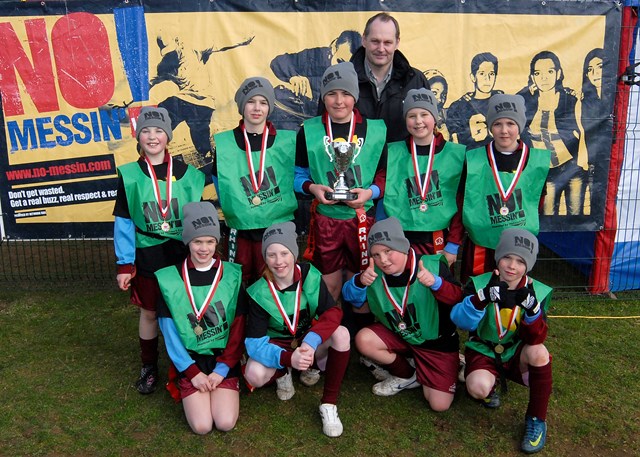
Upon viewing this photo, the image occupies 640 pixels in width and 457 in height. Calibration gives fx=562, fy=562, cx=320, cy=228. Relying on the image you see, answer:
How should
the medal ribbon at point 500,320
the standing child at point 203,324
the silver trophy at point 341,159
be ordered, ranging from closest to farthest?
the medal ribbon at point 500,320 < the standing child at point 203,324 < the silver trophy at point 341,159

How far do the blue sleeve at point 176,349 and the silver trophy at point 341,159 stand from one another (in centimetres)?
133

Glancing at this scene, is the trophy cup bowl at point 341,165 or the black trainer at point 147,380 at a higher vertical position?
the trophy cup bowl at point 341,165

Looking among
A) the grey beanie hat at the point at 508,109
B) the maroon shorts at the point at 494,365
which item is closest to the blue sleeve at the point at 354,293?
the maroon shorts at the point at 494,365

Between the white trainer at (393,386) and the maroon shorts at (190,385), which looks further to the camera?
the white trainer at (393,386)

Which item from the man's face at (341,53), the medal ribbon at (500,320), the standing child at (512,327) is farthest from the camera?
the man's face at (341,53)

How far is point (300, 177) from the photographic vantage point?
13.4 ft

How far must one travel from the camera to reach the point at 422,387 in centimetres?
395

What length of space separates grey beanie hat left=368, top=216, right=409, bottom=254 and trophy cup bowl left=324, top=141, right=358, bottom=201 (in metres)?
0.36

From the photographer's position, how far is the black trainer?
3.96 meters

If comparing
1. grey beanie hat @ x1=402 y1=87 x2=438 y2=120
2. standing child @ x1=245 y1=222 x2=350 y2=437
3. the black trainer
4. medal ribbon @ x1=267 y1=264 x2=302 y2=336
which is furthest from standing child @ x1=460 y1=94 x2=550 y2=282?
the black trainer

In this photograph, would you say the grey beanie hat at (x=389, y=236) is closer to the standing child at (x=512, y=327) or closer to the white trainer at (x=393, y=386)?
the standing child at (x=512, y=327)

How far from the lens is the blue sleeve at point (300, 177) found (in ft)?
13.4

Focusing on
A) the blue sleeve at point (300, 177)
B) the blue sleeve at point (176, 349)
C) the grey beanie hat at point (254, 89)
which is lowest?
the blue sleeve at point (176, 349)

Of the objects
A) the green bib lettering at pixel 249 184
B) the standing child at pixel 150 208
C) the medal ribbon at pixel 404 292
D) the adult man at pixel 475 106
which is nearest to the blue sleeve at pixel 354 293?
the medal ribbon at pixel 404 292
